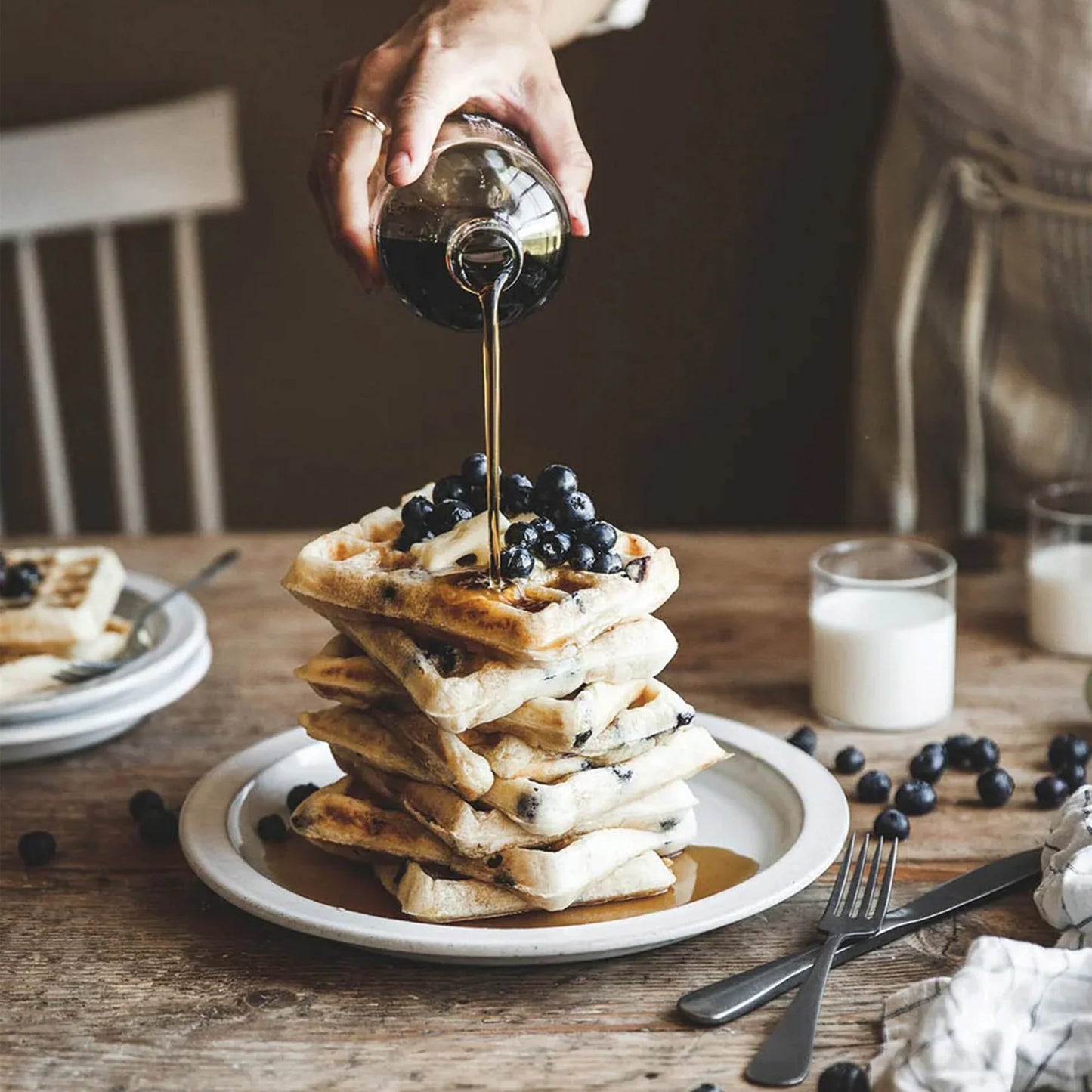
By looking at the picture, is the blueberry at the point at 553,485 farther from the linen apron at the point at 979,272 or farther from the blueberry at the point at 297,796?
the linen apron at the point at 979,272

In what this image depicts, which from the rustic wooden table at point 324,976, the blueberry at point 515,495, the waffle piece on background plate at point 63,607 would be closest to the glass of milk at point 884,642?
the rustic wooden table at point 324,976

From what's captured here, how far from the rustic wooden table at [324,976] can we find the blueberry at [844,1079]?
0.03 metres

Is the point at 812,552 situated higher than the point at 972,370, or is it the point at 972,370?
the point at 972,370

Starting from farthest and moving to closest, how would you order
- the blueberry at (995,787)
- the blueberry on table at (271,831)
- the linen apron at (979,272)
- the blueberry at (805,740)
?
the linen apron at (979,272) < the blueberry at (805,740) < the blueberry at (995,787) < the blueberry on table at (271,831)

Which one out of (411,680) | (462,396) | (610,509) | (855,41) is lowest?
(610,509)

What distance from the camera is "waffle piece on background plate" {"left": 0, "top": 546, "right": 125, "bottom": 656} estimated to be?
1494 millimetres

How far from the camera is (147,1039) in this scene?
38.3 inches

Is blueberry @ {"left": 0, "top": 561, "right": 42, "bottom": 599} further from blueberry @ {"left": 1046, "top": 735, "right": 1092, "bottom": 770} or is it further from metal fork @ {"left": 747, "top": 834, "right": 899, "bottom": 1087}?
blueberry @ {"left": 1046, "top": 735, "right": 1092, "bottom": 770}

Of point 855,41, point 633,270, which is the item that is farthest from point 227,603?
point 855,41

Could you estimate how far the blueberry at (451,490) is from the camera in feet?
3.82

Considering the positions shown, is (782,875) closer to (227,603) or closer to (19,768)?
(19,768)

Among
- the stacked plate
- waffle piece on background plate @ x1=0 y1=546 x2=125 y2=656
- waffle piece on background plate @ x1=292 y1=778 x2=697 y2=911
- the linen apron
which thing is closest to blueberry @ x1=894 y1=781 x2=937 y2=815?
waffle piece on background plate @ x1=292 y1=778 x2=697 y2=911

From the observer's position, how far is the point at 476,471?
1.18 metres

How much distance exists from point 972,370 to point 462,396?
115cm
